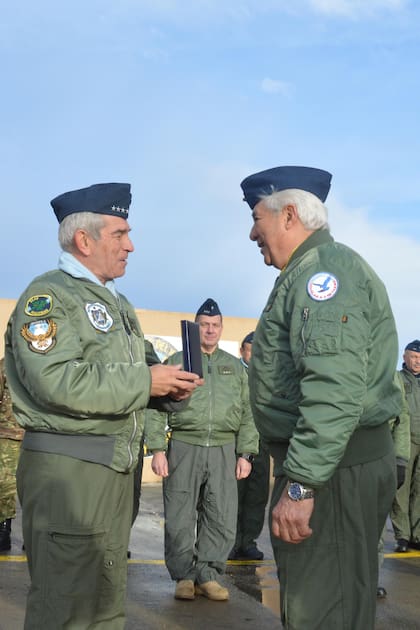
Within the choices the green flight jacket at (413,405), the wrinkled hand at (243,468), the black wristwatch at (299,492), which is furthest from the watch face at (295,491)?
the green flight jacket at (413,405)

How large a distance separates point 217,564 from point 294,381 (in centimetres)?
398

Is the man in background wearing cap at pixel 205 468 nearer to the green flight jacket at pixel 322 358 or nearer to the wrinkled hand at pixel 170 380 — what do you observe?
the wrinkled hand at pixel 170 380

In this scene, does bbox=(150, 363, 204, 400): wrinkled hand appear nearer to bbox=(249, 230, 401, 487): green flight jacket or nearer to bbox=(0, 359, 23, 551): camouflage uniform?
bbox=(249, 230, 401, 487): green flight jacket

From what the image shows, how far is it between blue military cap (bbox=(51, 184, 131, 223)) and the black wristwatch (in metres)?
1.58

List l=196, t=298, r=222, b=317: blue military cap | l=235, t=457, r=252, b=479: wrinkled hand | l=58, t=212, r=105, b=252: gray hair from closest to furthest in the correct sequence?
l=58, t=212, r=105, b=252: gray hair → l=235, t=457, r=252, b=479: wrinkled hand → l=196, t=298, r=222, b=317: blue military cap

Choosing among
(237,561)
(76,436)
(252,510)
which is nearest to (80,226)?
(76,436)

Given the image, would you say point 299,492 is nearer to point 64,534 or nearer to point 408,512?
point 64,534

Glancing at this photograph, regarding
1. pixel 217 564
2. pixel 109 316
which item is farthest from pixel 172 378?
pixel 217 564

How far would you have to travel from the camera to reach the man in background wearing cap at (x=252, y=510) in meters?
8.43

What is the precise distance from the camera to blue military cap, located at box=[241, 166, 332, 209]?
3.34 metres

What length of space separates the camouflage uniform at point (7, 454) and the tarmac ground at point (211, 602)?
38 centimetres

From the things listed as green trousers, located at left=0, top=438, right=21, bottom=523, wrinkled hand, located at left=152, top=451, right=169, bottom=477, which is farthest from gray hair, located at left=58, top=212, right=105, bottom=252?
green trousers, located at left=0, top=438, right=21, bottom=523

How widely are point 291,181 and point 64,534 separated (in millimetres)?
1684

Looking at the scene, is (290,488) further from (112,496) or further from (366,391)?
(112,496)
